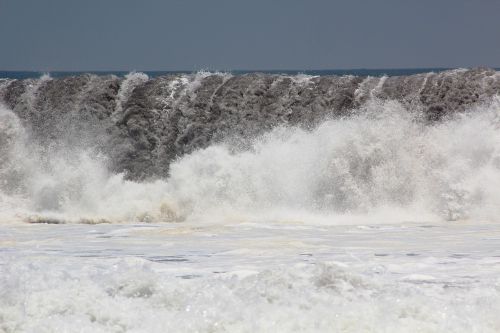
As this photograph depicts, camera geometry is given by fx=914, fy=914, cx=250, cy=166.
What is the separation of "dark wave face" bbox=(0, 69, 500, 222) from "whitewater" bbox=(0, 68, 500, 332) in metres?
0.03

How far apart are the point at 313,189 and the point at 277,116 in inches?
84.7

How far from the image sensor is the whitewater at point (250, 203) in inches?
233

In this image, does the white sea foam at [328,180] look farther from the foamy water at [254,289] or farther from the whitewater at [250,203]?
the foamy water at [254,289]

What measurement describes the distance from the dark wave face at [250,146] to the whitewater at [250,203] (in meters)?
0.03

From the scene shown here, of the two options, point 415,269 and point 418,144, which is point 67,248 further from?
point 418,144

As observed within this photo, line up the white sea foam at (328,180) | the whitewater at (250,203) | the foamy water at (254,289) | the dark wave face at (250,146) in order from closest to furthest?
the foamy water at (254,289) → the whitewater at (250,203) → the white sea foam at (328,180) → the dark wave face at (250,146)

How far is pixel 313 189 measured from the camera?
1368cm

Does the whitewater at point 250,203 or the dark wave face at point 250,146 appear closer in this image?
the whitewater at point 250,203

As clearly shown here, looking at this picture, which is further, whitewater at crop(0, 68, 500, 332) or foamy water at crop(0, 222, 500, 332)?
whitewater at crop(0, 68, 500, 332)

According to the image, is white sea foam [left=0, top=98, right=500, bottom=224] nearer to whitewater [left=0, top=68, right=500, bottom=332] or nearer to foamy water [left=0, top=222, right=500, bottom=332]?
whitewater [left=0, top=68, right=500, bottom=332]

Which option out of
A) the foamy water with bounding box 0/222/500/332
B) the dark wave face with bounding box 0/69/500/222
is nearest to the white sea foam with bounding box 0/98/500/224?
the dark wave face with bounding box 0/69/500/222

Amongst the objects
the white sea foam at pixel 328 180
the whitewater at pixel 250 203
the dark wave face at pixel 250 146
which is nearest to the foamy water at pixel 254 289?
the whitewater at pixel 250 203

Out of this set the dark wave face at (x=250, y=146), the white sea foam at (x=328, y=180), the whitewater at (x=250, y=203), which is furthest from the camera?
the dark wave face at (x=250, y=146)

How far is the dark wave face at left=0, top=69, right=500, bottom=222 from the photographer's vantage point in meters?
13.4
